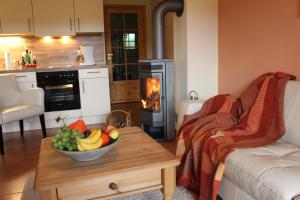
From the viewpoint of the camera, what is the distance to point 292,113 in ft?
6.61

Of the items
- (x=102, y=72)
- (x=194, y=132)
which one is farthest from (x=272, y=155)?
(x=102, y=72)

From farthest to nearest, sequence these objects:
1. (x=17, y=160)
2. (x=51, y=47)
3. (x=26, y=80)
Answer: (x=51, y=47) → (x=26, y=80) → (x=17, y=160)

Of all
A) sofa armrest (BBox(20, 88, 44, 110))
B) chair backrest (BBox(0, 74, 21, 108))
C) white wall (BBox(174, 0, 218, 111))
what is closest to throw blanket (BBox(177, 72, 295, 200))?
white wall (BBox(174, 0, 218, 111))

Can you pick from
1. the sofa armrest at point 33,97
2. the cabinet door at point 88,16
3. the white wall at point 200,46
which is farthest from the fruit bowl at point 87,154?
the cabinet door at point 88,16

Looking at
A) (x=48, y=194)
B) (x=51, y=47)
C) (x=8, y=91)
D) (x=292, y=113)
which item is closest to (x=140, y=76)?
(x=8, y=91)

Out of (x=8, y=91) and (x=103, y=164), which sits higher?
(x=8, y=91)

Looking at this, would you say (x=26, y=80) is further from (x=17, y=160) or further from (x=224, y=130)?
(x=224, y=130)

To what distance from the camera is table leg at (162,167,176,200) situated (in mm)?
1524

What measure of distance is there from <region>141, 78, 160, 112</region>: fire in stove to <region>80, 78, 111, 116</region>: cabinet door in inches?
43.2

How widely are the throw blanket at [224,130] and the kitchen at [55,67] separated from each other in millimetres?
2341

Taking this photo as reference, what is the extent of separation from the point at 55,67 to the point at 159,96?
6.11ft

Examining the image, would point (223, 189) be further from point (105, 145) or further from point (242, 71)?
point (242, 71)

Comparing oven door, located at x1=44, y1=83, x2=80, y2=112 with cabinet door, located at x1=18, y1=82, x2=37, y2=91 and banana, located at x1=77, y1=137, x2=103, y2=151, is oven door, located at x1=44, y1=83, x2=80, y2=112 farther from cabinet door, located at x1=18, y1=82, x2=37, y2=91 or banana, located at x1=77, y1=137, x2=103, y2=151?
banana, located at x1=77, y1=137, x2=103, y2=151

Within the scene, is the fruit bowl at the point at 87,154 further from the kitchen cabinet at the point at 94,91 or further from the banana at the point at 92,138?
the kitchen cabinet at the point at 94,91
